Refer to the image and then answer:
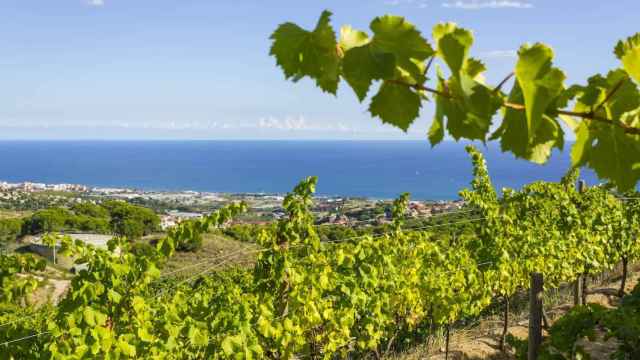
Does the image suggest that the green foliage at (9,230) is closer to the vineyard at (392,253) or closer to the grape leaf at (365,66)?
the vineyard at (392,253)

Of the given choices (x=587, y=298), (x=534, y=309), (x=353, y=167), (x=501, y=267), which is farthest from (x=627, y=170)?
(x=353, y=167)

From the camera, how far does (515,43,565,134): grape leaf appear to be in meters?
0.65

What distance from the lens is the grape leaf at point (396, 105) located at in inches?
29.0

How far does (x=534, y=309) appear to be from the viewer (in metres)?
5.57

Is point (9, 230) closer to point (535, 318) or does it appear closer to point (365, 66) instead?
point (535, 318)

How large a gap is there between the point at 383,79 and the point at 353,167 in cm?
15490

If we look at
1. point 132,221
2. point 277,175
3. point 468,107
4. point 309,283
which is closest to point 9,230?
point 132,221

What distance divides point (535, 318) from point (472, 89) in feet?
17.7

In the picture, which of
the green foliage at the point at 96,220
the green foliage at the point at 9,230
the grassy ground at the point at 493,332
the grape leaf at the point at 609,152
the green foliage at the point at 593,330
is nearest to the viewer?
the grape leaf at the point at 609,152

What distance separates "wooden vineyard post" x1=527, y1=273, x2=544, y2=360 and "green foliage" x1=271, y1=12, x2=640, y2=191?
16.3 ft

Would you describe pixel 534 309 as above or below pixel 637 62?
below

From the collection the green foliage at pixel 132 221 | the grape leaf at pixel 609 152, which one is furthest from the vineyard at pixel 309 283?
the green foliage at pixel 132 221

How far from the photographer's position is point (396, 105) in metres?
0.75

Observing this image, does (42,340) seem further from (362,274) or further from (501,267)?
(501,267)
